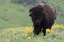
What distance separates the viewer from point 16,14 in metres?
134

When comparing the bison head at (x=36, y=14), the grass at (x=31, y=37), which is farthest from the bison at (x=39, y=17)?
the grass at (x=31, y=37)

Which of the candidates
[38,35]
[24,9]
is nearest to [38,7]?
[38,35]

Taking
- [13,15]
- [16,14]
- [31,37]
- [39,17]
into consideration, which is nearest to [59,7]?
[16,14]

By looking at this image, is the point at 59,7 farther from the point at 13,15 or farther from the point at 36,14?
the point at 36,14

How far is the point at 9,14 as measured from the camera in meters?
130

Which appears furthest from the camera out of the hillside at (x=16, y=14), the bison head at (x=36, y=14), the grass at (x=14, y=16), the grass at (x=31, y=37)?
the hillside at (x=16, y=14)

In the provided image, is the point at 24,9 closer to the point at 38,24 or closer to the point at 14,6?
the point at 14,6

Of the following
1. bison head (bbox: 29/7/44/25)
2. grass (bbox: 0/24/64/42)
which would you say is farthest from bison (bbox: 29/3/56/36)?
grass (bbox: 0/24/64/42)

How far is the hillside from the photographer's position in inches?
4688

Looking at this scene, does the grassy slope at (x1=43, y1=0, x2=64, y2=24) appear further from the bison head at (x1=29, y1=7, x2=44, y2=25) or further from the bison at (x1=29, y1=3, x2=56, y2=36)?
the bison head at (x1=29, y1=7, x2=44, y2=25)

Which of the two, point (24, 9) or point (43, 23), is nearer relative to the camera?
point (43, 23)

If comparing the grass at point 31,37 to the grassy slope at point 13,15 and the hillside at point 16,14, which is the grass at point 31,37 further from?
the grassy slope at point 13,15

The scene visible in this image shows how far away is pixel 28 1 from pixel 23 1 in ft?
11.7

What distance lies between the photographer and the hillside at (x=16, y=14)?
119062 mm
